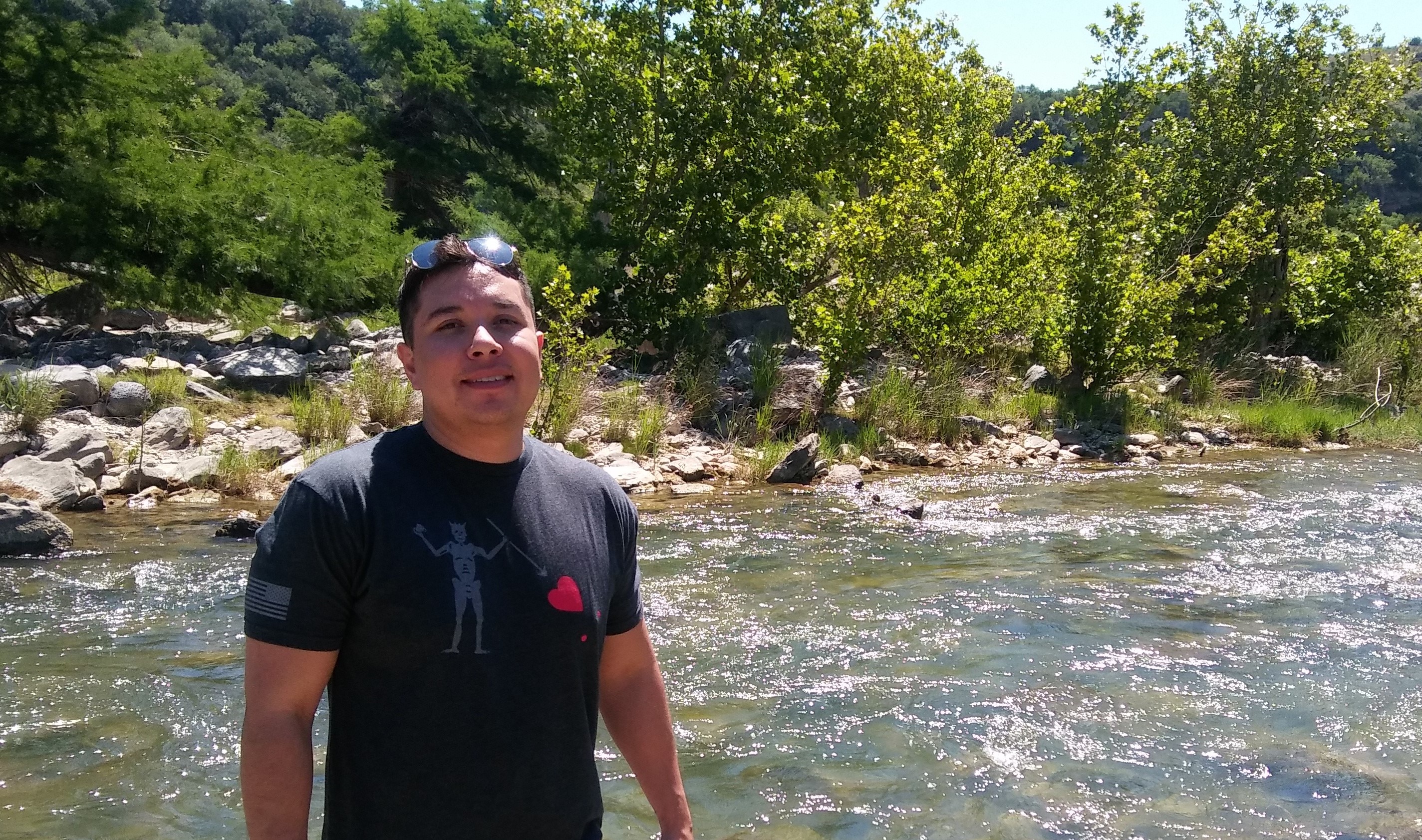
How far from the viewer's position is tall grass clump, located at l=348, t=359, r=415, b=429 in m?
11.4

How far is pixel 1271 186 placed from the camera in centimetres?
1898

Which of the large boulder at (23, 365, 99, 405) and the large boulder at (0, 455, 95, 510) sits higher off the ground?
the large boulder at (23, 365, 99, 405)

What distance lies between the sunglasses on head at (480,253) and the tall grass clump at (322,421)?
366 inches

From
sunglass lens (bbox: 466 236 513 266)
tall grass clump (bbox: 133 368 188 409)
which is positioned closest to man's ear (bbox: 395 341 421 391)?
sunglass lens (bbox: 466 236 513 266)

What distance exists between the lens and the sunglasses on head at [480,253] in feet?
6.63

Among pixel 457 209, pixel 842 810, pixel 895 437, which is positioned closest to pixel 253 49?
pixel 457 209

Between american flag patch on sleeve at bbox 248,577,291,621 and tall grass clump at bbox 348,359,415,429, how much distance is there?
983cm

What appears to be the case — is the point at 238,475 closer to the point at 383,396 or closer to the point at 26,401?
the point at 383,396

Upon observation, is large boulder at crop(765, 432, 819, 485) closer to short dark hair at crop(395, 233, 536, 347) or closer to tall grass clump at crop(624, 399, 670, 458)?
tall grass clump at crop(624, 399, 670, 458)

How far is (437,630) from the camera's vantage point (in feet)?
5.82

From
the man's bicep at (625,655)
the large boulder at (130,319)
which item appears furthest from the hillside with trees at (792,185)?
the man's bicep at (625,655)

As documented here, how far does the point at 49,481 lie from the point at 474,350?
8803 mm

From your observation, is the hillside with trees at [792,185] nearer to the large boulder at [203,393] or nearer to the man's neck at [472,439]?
the large boulder at [203,393]

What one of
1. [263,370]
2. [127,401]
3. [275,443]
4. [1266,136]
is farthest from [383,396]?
[1266,136]
